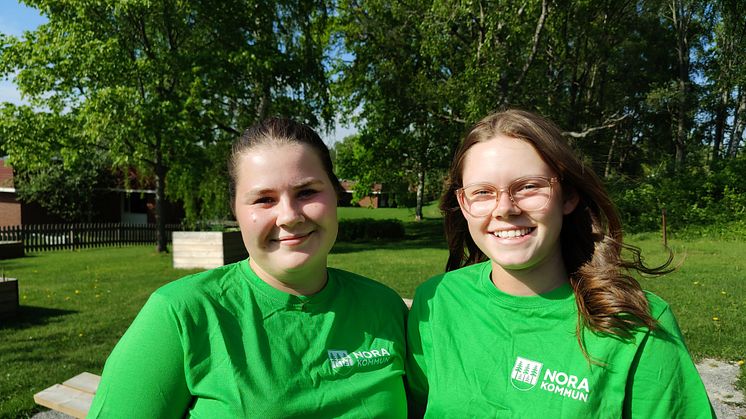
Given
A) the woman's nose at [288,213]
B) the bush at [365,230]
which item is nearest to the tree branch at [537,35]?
the bush at [365,230]

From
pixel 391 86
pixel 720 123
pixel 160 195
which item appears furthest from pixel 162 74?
pixel 720 123

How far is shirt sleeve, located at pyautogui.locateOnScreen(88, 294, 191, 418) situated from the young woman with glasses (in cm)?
99

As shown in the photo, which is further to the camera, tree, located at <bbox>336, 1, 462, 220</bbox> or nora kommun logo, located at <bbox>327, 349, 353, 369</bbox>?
tree, located at <bbox>336, 1, 462, 220</bbox>

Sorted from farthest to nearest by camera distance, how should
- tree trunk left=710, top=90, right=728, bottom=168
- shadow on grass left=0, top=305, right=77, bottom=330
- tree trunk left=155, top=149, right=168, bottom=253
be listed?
tree trunk left=710, top=90, right=728, bottom=168 < tree trunk left=155, top=149, right=168, bottom=253 < shadow on grass left=0, top=305, right=77, bottom=330

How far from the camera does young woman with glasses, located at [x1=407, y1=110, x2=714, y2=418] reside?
1822 mm

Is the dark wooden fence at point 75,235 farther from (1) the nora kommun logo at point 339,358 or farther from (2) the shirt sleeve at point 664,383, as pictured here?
(2) the shirt sleeve at point 664,383

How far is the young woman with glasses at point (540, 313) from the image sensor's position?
5.98 ft

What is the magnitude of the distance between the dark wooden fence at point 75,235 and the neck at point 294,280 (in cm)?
2355

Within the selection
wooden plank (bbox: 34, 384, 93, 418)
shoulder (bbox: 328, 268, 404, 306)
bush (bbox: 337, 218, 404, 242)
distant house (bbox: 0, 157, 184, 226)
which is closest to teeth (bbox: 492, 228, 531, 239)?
shoulder (bbox: 328, 268, 404, 306)

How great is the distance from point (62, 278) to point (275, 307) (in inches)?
534

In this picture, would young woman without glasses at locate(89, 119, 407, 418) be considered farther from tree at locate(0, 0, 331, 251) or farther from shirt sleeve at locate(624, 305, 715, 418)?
tree at locate(0, 0, 331, 251)

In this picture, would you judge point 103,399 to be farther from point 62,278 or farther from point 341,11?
point 341,11

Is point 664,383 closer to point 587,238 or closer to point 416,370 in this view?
point 587,238

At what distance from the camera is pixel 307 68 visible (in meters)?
20.1
